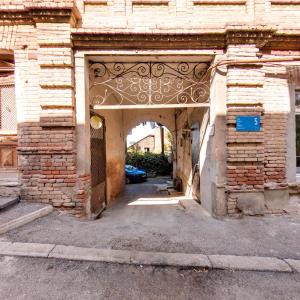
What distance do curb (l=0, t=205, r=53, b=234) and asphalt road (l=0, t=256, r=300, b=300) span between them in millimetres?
771

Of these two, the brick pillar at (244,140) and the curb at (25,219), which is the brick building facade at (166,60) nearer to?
the brick pillar at (244,140)

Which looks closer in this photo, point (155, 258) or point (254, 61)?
point (155, 258)

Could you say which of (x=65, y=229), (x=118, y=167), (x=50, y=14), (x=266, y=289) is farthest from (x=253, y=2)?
(x=118, y=167)

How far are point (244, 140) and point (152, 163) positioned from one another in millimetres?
17495

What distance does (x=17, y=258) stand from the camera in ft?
8.99

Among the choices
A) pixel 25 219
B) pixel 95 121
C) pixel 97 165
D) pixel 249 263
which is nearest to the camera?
pixel 249 263

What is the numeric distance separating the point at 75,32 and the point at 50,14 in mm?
568

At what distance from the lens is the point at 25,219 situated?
3.72 metres

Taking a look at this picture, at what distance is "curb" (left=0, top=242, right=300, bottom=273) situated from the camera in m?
2.73

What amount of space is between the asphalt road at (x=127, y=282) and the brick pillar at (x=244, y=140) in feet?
6.84

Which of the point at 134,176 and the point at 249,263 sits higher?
the point at 249,263

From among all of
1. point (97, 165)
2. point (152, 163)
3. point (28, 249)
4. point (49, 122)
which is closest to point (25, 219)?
point (28, 249)

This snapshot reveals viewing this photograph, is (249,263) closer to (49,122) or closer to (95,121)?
(49,122)

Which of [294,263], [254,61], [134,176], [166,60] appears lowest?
[134,176]
